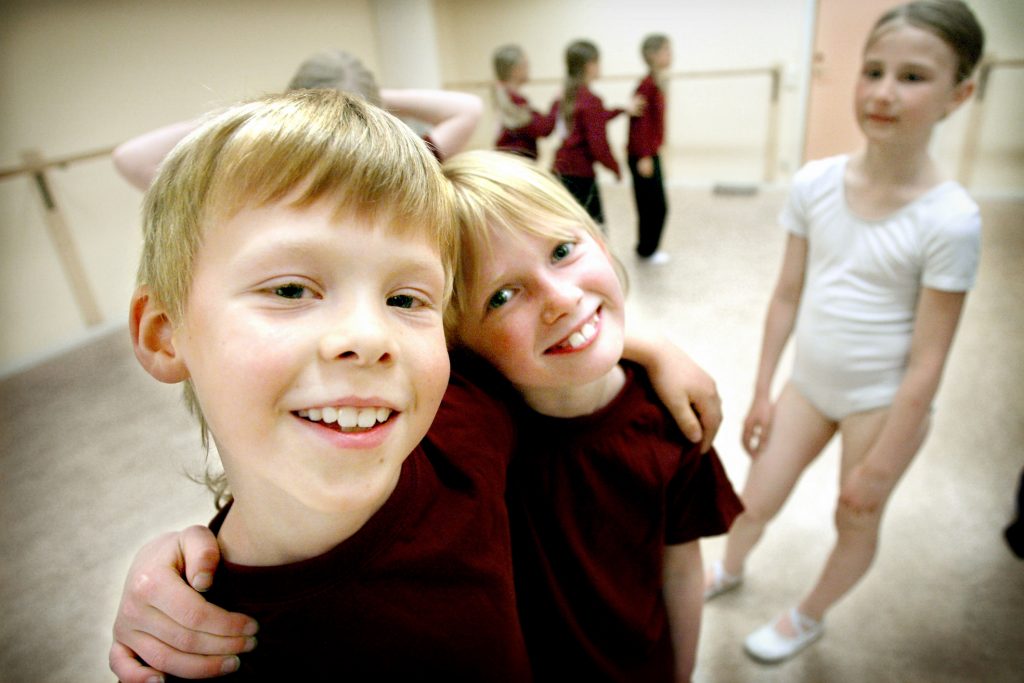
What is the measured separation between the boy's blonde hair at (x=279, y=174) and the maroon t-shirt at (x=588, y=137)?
2551 millimetres

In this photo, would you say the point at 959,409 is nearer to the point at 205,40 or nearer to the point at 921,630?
the point at 921,630

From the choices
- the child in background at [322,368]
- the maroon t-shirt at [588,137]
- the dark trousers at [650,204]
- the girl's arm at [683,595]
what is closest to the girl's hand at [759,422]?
the girl's arm at [683,595]

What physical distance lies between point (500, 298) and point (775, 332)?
84 centimetres

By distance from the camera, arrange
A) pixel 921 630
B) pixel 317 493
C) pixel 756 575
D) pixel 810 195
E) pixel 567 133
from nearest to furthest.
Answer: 1. pixel 317 493
2. pixel 810 195
3. pixel 921 630
4. pixel 756 575
5. pixel 567 133

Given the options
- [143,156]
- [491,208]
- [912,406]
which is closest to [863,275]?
[912,406]

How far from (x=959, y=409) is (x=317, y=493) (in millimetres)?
2302

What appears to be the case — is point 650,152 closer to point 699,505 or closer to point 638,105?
point 638,105

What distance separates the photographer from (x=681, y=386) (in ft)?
2.52

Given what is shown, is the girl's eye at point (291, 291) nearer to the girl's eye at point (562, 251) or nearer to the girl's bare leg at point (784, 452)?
the girl's eye at point (562, 251)

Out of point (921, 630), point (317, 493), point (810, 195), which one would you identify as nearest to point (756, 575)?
point (921, 630)

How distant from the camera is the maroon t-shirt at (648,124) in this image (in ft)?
11.0

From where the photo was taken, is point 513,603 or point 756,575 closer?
point 513,603

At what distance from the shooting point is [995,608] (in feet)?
4.64

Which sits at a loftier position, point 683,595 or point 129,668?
point 129,668
